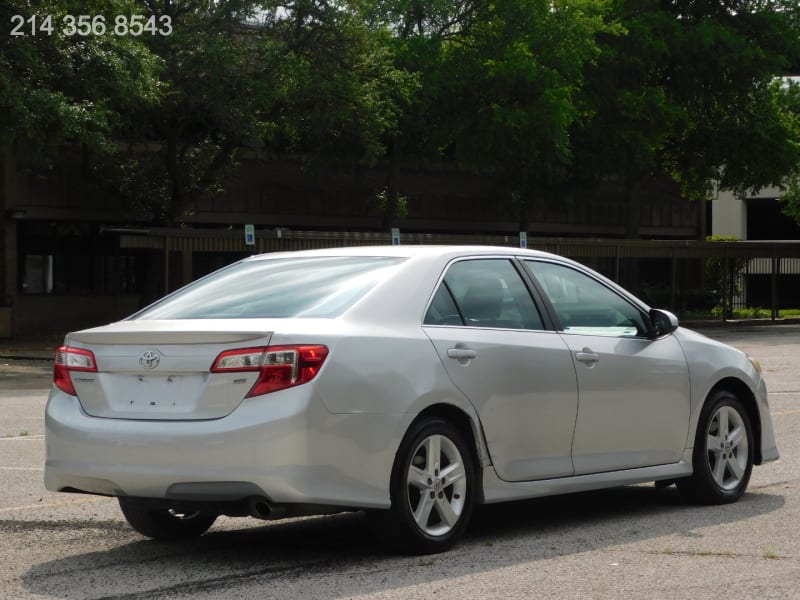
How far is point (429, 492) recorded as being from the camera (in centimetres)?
688

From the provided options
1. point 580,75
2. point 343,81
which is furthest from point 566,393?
point 580,75

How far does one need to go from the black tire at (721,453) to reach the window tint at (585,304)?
→ 2.46ft

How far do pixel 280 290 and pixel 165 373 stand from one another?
88 centimetres

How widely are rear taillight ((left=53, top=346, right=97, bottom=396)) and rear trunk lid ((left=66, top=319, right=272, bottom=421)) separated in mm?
30

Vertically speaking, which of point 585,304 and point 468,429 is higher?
point 585,304

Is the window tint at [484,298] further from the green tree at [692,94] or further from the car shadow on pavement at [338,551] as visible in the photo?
the green tree at [692,94]

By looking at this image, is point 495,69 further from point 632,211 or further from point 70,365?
point 70,365

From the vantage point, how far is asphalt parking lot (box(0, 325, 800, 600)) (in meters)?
6.16

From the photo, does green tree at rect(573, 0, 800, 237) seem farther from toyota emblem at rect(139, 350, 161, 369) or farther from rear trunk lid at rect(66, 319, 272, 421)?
toyota emblem at rect(139, 350, 161, 369)

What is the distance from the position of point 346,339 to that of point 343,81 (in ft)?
87.6

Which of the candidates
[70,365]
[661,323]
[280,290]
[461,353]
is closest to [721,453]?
[661,323]

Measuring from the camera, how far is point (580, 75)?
3891 centimetres

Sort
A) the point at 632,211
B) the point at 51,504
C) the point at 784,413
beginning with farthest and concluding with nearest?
1. the point at 632,211
2. the point at 784,413
3. the point at 51,504

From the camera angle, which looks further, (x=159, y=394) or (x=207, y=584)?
(x=159, y=394)
